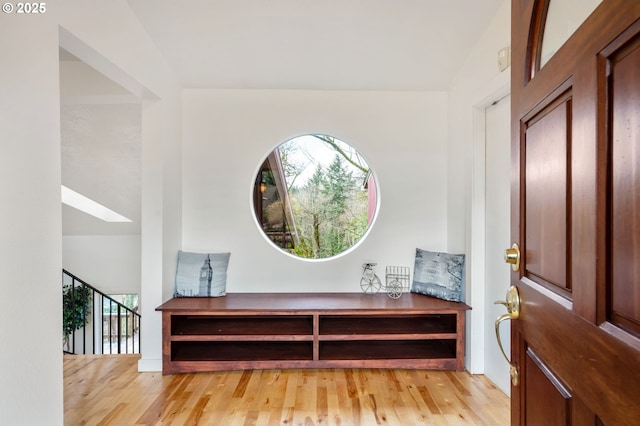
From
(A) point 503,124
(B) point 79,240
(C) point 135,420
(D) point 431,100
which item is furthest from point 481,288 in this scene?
(B) point 79,240

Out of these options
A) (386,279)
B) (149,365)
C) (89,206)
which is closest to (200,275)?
(149,365)

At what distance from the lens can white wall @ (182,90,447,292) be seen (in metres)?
2.78

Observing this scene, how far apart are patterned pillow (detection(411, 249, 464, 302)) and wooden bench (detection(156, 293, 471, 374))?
80 millimetres

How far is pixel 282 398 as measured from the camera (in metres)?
2.00

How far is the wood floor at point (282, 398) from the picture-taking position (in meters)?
1.81

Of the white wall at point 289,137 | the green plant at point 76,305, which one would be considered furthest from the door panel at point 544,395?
the green plant at point 76,305

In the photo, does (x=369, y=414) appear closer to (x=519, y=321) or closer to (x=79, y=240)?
(x=519, y=321)

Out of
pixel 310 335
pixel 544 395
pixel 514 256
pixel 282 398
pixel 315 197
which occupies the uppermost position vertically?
pixel 315 197

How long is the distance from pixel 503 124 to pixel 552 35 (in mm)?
1453

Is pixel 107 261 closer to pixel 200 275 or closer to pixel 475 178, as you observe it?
pixel 200 275

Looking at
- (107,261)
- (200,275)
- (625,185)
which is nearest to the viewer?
(625,185)

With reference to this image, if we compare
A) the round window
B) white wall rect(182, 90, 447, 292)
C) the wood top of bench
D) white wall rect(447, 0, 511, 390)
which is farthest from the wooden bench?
the round window

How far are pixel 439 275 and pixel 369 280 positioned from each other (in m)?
0.61

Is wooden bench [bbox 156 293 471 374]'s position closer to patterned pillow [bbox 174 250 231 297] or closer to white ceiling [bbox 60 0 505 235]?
patterned pillow [bbox 174 250 231 297]
